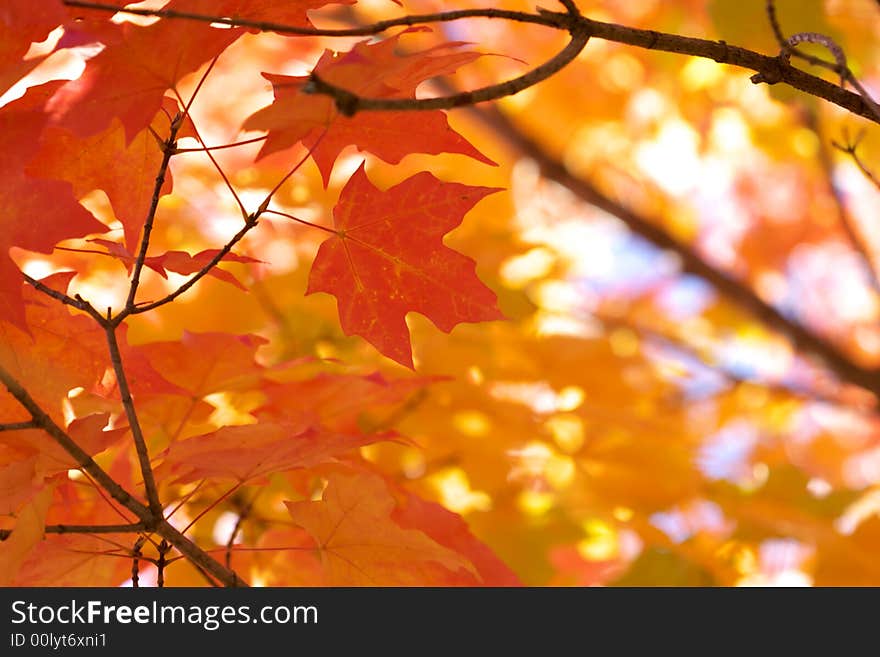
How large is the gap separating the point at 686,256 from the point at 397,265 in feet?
4.37

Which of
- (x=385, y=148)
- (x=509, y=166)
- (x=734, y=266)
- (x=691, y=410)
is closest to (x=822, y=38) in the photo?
(x=385, y=148)

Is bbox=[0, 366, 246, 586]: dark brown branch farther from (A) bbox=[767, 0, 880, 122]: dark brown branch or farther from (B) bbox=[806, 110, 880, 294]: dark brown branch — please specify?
(B) bbox=[806, 110, 880, 294]: dark brown branch

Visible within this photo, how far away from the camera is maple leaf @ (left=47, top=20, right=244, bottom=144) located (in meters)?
0.60

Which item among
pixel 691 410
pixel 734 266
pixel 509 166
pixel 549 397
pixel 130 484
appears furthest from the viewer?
pixel 734 266

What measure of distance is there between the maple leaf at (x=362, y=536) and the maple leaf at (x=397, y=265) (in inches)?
4.4

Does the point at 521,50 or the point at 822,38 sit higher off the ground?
the point at 521,50

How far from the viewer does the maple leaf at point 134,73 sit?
0.60 m

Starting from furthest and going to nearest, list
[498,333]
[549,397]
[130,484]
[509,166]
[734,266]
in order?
1. [734,266]
2. [509,166]
3. [549,397]
4. [498,333]
5. [130,484]

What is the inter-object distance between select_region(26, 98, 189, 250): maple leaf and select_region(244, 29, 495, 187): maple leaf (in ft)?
0.44

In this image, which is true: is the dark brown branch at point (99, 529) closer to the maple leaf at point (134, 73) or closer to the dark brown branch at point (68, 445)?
the dark brown branch at point (68, 445)

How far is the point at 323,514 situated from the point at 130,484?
0.32 meters

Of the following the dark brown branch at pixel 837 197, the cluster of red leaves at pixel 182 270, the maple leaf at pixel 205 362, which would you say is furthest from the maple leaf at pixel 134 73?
the dark brown branch at pixel 837 197

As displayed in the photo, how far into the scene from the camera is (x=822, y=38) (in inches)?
23.4
